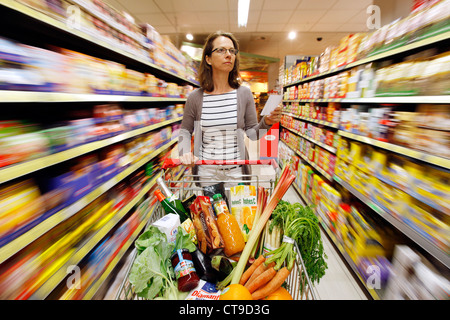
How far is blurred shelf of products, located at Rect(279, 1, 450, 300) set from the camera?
113cm

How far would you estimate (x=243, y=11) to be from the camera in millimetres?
4969

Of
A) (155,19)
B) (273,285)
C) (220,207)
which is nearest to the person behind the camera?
(273,285)

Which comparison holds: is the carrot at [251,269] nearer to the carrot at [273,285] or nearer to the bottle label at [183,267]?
the carrot at [273,285]

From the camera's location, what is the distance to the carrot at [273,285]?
781mm

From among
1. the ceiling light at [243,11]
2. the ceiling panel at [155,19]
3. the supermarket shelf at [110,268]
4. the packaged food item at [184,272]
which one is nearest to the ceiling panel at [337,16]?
the ceiling light at [243,11]

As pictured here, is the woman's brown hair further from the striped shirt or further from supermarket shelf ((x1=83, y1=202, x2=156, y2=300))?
supermarket shelf ((x1=83, y1=202, x2=156, y2=300))

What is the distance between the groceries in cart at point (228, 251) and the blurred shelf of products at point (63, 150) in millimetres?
288

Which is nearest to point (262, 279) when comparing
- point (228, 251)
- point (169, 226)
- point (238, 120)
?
point (228, 251)

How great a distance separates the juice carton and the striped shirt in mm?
737

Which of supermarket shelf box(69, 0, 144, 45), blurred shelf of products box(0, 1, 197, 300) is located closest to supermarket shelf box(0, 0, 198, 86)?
blurred shelf of products box(0, 1, 197, 300)

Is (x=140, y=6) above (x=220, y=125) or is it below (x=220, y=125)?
above

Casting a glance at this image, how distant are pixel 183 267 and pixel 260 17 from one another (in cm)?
654

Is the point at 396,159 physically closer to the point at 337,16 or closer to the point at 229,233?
the point at 229,233

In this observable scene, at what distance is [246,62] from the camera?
8.60m
